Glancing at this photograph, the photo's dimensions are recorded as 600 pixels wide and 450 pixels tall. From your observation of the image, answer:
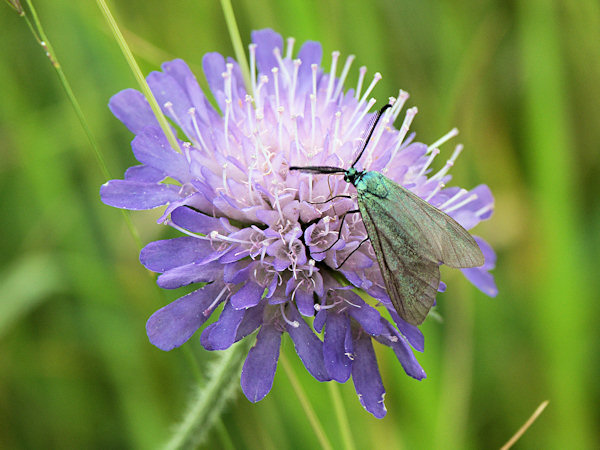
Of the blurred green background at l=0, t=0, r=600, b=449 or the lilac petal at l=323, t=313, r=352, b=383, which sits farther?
the blurred green background at l=0, t=0, r=600, b=449

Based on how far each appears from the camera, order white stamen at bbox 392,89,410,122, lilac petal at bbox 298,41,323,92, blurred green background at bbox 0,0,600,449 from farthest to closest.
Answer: blurred green background at bbox 0,0,600,449, lilac petal at bbox 298,41,323,92, white stamen at bbox 392,89,410,122

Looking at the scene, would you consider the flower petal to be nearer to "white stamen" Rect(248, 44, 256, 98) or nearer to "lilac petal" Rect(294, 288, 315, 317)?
"lilac petal" Rect(294, 288, 315, 317)

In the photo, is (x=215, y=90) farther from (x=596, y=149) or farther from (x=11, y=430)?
(x=596, y=149)

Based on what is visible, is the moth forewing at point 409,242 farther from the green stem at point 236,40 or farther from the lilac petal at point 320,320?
the green stem at point 236,40

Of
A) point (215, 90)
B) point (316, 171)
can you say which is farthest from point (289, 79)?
point (316, 171)

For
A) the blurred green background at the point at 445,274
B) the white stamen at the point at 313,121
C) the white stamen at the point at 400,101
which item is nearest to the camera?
the white stamen at the point at 313,121

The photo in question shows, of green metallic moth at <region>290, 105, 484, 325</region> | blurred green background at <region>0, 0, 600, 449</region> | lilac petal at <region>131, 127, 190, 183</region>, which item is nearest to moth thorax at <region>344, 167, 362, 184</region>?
green metallic moth at <region>290, 105, 484, 325</region>

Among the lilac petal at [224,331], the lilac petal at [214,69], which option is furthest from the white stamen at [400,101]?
the lilac petal at [224,331]
